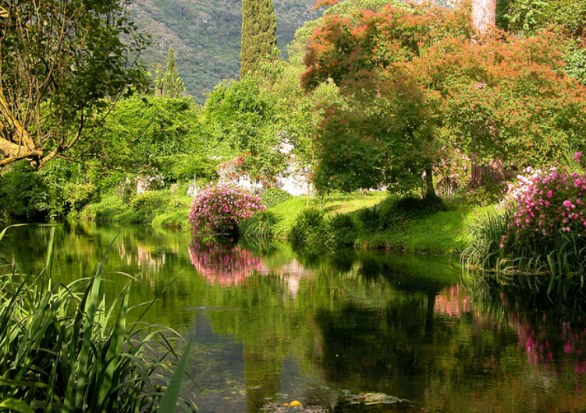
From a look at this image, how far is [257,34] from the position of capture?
6297 centimetres

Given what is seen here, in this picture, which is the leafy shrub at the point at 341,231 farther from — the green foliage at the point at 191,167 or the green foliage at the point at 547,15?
the green foliage at the point at 191,167

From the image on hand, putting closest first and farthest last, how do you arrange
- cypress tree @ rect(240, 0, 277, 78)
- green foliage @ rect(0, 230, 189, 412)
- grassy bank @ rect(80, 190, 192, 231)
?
green foliage @ rect(0, 230, 189, 412), grassy bank @ rect(80, 190, 192, 231), cypress tree @ rect(240, 0, 277, 78)

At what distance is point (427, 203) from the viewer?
76.0 ft

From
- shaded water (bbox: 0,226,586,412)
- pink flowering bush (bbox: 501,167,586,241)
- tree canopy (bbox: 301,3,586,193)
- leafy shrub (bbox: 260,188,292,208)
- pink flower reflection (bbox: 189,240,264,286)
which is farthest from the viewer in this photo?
leafy shrub (bbox: 260,188,292,208)

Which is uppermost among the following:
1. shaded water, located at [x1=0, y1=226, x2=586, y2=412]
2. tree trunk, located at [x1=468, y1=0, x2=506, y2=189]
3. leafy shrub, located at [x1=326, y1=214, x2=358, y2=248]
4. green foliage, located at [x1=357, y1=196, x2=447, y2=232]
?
tree trunk, located at [x1=468, y1=0, x2=506, y2=189]

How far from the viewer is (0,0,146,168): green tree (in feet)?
24.4

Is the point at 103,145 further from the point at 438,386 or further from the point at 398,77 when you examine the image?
the point at 398,77

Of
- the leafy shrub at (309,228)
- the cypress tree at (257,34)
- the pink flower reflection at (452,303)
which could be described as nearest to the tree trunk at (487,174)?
the leafy shrub at (309,228)

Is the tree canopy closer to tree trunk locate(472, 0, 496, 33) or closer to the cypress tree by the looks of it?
tree trunk locate(472, 0, 496, 33)

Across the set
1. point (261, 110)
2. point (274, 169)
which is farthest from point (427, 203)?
point (261, 110)

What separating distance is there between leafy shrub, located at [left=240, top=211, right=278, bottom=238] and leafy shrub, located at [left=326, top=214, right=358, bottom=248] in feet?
12.1

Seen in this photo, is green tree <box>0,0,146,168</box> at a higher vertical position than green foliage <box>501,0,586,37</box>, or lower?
lower

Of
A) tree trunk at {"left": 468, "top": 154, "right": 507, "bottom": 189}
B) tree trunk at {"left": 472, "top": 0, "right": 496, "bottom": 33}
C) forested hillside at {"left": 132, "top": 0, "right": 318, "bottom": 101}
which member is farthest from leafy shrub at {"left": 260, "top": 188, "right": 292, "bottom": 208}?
forested hillside at {"left": 132, "top": 0, "right": 318, "bottom": 101}

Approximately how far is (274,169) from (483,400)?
24131mm
